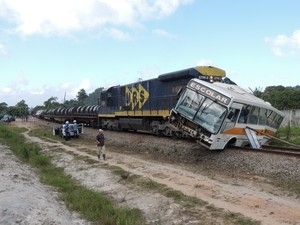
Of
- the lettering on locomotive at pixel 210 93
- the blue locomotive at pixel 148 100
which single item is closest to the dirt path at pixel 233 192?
the lettering on locomotive at pixel 210 93

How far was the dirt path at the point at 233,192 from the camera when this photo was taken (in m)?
9.97

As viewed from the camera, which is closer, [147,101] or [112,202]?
[112,202]

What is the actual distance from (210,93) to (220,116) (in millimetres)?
1179

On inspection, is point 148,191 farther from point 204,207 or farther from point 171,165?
point 171,165

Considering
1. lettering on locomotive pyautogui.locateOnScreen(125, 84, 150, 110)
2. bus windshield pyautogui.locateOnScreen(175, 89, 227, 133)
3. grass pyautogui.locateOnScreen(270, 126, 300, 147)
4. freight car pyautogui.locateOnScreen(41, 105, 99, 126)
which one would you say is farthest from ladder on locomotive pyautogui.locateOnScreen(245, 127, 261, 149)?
freight car pyautogui.locateOnScreen(41, 105, 99, 126)

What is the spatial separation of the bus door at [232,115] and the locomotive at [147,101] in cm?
385

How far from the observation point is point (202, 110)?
713 inches


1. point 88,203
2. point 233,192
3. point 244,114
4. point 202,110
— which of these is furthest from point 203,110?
point 88,203

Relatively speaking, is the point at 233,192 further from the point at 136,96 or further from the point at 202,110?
the point at 136,96

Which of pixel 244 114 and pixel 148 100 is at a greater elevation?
pixel 148 100

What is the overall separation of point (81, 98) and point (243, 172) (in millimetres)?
116404

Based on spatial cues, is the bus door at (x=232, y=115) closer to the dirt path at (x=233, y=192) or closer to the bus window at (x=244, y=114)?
the bus window at (x=244, y=114)

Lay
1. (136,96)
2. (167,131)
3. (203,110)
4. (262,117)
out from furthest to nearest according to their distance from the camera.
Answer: (136,96), (167,131), (262,117), (203,110)

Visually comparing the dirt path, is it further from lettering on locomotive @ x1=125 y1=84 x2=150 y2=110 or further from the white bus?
lettering on locomotive @ x1=125 y1=84 x2=150 y2=110
